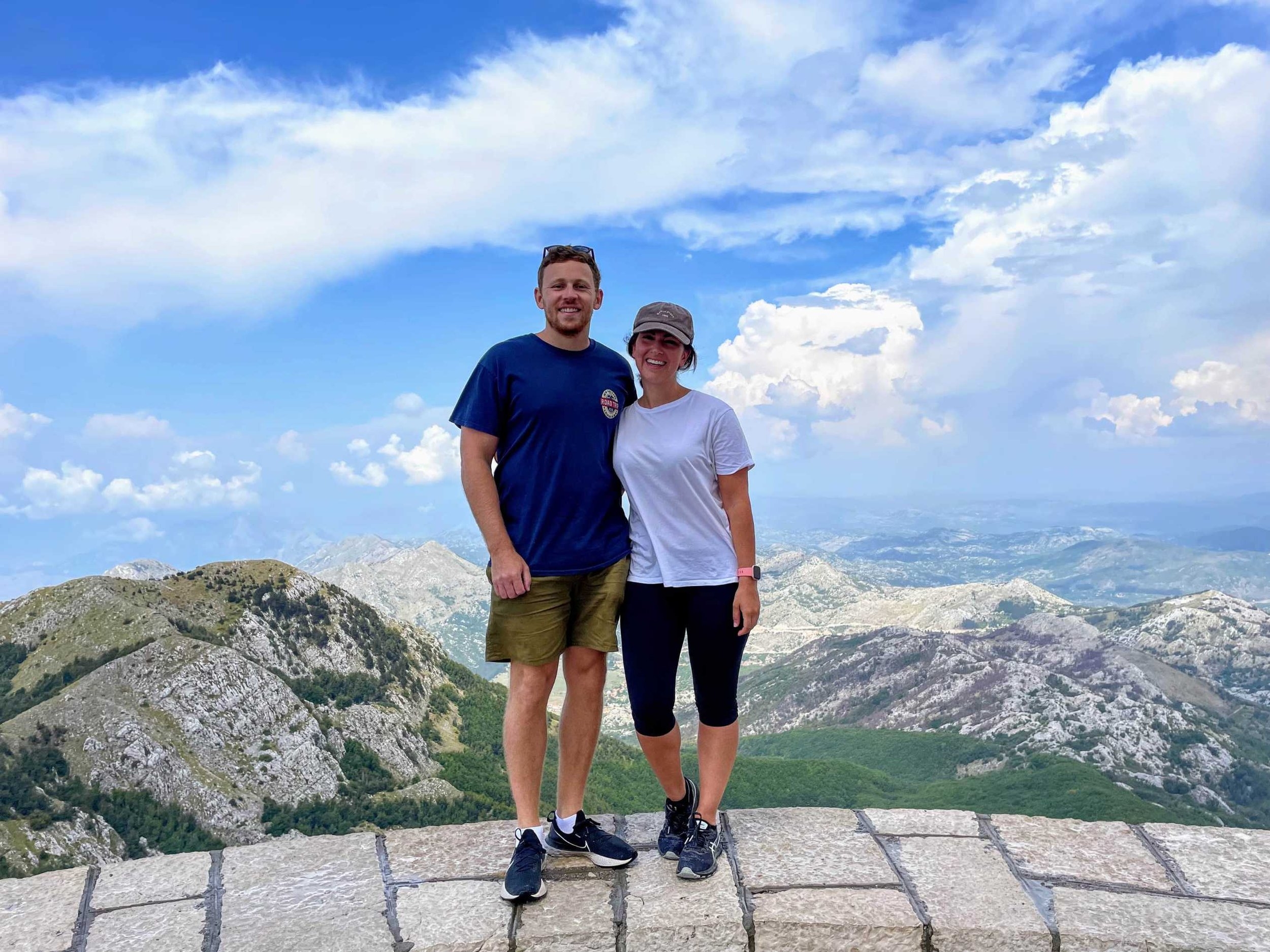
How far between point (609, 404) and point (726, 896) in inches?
113

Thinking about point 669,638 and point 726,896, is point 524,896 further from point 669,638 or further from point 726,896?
point 669,638

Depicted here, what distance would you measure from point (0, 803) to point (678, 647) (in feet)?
262

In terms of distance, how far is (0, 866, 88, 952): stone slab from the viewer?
4684 mm

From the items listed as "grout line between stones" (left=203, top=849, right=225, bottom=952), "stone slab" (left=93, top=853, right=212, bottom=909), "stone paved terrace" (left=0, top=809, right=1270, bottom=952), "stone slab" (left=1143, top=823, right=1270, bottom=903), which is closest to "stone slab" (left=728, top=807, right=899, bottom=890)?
"stone paved terrace" (left=0, top=809, right=1270, bottom=952)

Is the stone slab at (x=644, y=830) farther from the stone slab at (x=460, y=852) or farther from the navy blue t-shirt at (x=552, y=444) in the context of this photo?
the navy blue t-shirt at (x=552, y=444)

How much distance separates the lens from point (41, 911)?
500 centimetres

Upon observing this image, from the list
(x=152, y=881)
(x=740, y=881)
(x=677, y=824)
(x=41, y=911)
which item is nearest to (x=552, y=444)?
(x=677, y=824)

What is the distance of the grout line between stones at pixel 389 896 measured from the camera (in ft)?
15.0

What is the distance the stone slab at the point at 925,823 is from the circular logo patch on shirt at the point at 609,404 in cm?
339

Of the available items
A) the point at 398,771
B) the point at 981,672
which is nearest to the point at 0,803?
the point at 398,771

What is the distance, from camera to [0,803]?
2537 inches

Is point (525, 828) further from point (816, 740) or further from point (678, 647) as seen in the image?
point (816, 740)

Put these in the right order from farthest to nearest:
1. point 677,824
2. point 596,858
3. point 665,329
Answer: point 677,824, point 596,858, point 665,329

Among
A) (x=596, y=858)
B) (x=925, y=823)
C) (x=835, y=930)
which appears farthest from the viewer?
(x=925, y=823)
